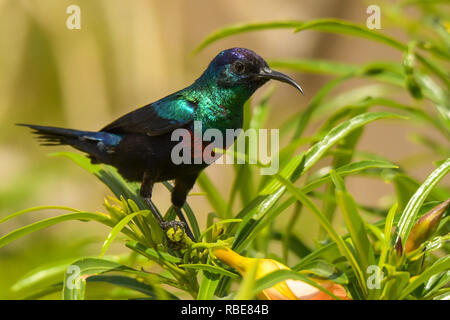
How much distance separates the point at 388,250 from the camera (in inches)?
35.1

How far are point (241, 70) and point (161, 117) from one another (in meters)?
0.21

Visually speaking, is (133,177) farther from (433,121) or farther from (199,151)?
(433,121)

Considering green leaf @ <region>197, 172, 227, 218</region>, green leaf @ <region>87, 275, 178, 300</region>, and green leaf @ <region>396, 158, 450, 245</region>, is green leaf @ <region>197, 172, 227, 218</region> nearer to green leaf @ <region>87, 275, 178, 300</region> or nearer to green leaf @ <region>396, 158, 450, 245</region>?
green leaf @ <region>87, 275, 178, 300</region>

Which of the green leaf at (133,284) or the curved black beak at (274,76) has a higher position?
the curved black beak at (274,76)

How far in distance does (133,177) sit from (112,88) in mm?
3352

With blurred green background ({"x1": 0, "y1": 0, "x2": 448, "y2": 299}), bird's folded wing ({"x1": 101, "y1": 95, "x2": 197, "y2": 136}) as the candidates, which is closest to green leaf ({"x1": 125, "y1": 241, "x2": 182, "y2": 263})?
bird's folded wing ({"x1": 101, "y1": 95, "x2": 197, "y2": 136})

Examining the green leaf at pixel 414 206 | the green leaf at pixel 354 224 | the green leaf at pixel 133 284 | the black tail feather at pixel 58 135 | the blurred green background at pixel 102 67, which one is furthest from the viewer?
the blurred green background at pixel 102 67

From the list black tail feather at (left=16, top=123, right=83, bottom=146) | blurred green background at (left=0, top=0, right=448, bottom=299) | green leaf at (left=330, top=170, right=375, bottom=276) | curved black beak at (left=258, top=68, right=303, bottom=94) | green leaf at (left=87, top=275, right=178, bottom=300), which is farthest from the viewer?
→ blurred green background at (left=0, top=0, right=448, bottom=299)

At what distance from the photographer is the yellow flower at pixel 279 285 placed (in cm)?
85

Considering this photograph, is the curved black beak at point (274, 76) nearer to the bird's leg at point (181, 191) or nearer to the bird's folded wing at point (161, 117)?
the bird's folded wing at point (161, 117)

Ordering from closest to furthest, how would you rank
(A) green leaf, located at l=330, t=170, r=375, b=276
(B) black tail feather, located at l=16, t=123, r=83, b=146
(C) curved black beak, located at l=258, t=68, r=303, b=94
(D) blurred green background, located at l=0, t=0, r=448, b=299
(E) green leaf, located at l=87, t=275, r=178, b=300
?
(A) green leaf, located at l=330, t=170, r=375, b=276, (E) green leaf, located at l=87, t=275, r=178, b=300, (C) curved black beak, located at l=258, t=68, r=303, b=94, (B) black tail feather, located at l=16, t=123, r=83, b=146, (D) blurred green background, located at l=0, t=0, r=448, b=299

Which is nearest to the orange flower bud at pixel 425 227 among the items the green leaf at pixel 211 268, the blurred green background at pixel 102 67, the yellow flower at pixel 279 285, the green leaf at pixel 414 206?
the green leaf at pixel 414 206

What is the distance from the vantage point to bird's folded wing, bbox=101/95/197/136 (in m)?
1.20

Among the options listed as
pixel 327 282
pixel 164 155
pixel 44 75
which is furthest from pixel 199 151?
pixel 44 75
